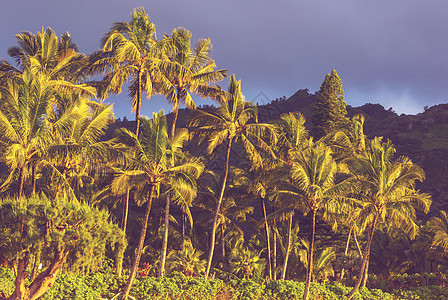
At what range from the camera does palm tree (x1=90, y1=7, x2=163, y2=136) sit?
20938mm

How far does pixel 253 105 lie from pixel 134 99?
23.9 ft

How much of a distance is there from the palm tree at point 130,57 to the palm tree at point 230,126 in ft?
12.7

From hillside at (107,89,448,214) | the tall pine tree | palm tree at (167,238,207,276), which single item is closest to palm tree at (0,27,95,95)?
palm tree at (167,238,207,276)

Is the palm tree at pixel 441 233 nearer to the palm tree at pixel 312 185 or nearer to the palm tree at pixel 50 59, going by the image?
the palm tree at pixel 312 185

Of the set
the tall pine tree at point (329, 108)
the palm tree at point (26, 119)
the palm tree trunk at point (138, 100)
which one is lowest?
the palm tree at point (26, 119)

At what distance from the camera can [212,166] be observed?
62.9 m

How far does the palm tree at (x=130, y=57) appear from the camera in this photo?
20.9m

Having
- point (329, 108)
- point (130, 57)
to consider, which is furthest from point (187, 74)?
point (329, 108)

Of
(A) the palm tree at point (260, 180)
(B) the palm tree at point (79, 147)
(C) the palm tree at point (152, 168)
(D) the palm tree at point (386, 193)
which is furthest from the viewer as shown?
(A) the palm tree at point (260, 180)

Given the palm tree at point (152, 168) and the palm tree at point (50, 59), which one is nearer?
the palm tree at point (152, 168)

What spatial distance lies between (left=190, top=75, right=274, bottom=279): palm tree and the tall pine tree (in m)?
21.5

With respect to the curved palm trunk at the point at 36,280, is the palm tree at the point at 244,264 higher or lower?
lower

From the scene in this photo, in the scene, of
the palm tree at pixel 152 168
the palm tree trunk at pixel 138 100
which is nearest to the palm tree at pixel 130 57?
the palm tree trunk at pixel 138 100

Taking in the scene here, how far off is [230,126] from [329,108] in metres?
24.6
